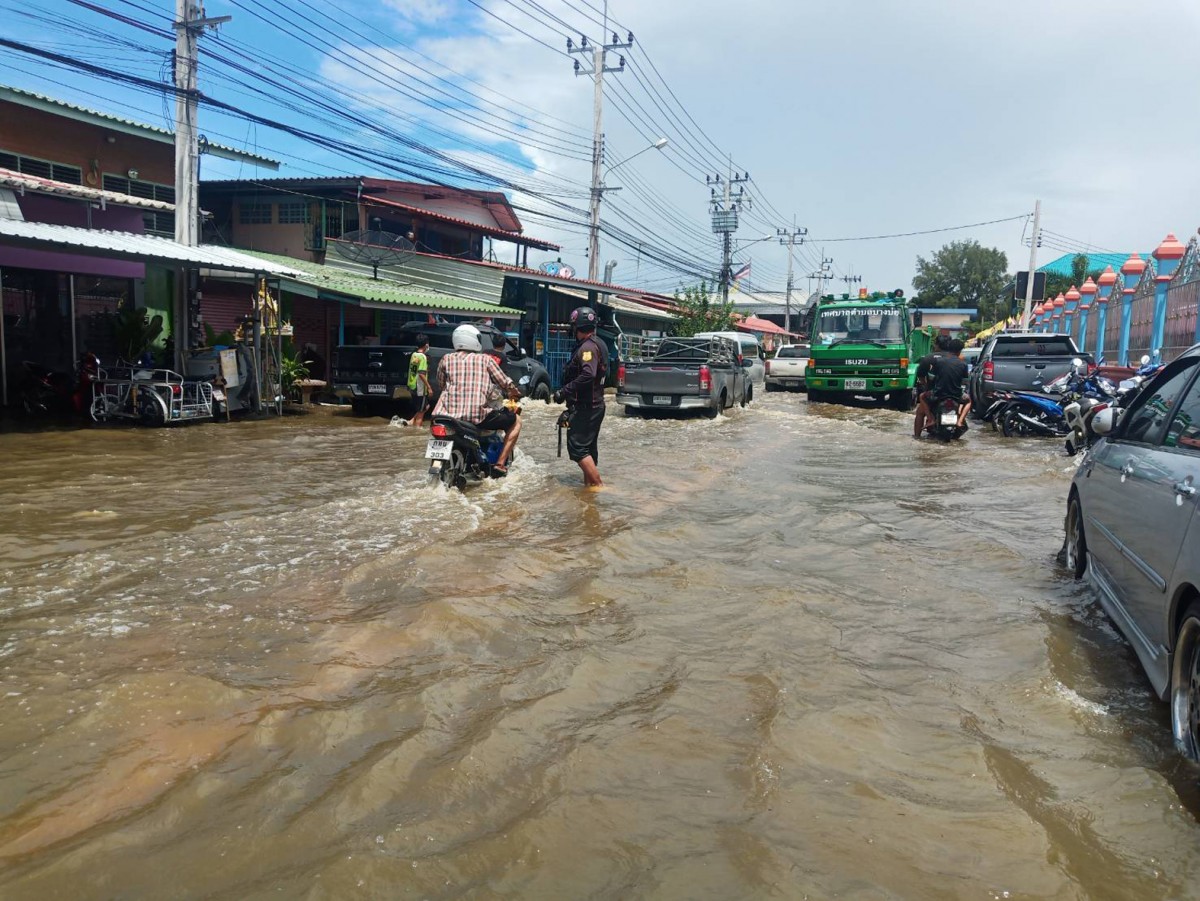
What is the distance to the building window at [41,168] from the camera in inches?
635

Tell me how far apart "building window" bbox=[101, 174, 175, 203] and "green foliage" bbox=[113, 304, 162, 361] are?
3.95m

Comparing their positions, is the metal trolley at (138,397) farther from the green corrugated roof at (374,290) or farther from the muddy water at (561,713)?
the muddy water at (561,713)

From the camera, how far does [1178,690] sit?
3.15 m

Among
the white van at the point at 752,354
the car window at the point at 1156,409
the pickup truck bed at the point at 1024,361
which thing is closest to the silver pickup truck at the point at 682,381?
the white van at the point at 752,354

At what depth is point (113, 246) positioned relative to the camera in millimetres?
11797

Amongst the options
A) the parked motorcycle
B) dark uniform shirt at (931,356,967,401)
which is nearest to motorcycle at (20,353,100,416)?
the parked motorcycle

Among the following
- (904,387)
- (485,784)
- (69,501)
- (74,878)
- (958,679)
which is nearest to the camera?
(74,878)

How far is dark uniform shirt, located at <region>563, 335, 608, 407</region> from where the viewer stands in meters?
8.42

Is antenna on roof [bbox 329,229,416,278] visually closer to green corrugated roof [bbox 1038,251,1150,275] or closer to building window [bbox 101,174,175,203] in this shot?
building window [bbox 101,174,175,203]

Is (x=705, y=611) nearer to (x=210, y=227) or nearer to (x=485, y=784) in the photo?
(x=485, y=784)

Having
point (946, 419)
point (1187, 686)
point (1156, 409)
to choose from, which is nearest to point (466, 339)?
point (1156, 409)

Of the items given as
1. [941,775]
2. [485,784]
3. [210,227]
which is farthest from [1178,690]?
[210,227]

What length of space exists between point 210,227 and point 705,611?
23.1 metres

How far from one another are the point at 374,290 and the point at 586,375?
11.8 m
